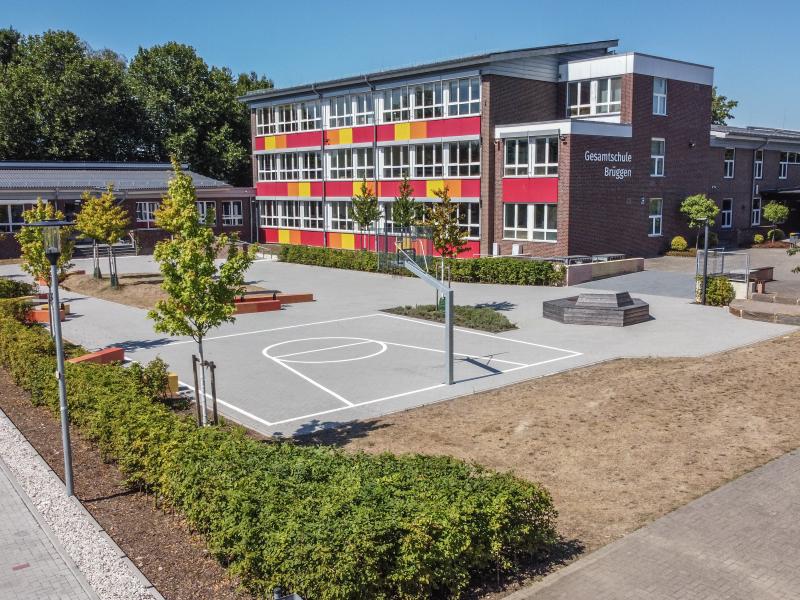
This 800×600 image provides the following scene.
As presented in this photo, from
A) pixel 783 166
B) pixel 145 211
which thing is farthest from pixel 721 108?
pixel 145 211

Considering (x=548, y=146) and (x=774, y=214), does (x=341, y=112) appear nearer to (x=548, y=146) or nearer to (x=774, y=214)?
(x=548, y=146)

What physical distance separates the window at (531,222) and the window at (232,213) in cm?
2459

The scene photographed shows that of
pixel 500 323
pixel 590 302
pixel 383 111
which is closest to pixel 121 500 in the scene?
pixel 500 323

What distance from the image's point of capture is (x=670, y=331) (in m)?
22.1

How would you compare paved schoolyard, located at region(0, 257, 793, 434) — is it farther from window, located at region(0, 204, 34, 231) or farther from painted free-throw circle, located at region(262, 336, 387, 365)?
window, located at region(0, 204, 34, 231)

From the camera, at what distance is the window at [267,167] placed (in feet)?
168

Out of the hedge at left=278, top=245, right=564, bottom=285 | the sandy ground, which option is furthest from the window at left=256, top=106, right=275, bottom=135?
the sandy ground

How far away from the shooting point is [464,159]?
38.1 metres

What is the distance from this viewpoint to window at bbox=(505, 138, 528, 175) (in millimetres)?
35781

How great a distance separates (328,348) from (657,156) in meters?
24.9

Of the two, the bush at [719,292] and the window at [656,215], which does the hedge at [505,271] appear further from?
the window at [656,215]

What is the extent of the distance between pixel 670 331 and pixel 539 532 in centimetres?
1528

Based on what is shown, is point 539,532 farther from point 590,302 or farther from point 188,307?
point 590,302

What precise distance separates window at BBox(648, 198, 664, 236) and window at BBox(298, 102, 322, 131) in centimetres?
2052
